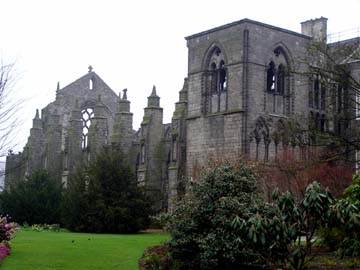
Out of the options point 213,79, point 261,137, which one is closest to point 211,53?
point 213,79

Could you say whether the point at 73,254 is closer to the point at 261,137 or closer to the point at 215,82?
the point at 261,137

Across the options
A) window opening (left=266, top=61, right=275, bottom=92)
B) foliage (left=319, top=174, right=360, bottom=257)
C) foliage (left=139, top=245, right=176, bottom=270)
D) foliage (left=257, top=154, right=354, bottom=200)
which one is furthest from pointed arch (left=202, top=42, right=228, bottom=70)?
foliage (left=139, top=245, right=176, bottom=270)

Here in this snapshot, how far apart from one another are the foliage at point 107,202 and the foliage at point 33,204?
6.64 meters

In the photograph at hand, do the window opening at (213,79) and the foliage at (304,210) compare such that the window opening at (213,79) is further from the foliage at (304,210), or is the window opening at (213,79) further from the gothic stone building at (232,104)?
the foliage at (304,210)

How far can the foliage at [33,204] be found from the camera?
136 ft

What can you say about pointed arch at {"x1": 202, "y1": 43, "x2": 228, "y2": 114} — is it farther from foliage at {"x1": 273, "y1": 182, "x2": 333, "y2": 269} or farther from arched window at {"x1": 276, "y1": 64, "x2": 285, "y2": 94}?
foliage at {"x1": 273, "y1": 182, "x2": 333, "y2": 269}

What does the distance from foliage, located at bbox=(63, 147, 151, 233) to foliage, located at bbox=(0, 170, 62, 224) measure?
664 cm

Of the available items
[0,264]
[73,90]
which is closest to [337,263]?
[0,264]

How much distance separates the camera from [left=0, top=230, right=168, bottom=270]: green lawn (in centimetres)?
1848

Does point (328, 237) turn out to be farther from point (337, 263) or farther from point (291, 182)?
point (291, 182)

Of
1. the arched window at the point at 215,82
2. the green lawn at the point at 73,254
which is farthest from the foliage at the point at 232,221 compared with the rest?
the arched window at the point at 215,82

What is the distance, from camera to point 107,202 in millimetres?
33844

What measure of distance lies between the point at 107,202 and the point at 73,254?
43.8 feet

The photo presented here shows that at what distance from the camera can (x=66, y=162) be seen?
55562 millimetres
